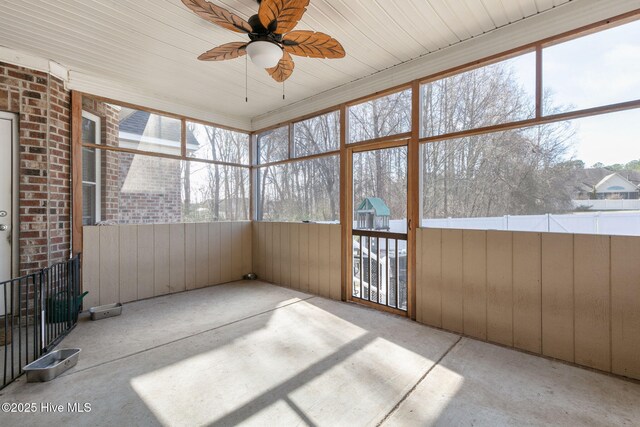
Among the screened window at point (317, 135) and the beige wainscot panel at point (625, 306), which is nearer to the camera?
the beige wainscot panel at point (625, 306)

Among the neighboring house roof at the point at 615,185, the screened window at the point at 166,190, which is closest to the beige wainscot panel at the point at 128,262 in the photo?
the screened window at the point at 166,190

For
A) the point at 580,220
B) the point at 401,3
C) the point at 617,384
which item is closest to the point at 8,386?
the point at 401,3

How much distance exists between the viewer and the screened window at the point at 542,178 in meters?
2.32

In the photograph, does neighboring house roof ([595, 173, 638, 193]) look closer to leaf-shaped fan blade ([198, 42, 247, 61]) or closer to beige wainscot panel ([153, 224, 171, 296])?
leaf-shaped fan blade ([198, 42, 247, 61])

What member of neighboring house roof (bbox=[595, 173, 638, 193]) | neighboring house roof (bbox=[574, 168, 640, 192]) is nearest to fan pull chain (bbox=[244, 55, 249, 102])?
neighboring house roof (bbox=[574, 168, 640, 192])

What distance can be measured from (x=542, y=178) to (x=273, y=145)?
3.94 m

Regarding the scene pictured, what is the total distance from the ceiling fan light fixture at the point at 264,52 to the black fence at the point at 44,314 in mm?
2588

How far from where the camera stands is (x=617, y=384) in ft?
7.05

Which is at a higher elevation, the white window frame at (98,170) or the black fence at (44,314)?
the white window frame at (98,170)

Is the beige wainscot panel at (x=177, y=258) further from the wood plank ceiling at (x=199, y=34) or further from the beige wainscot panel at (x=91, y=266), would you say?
the wood plank ceiling at (x=199, y=34)

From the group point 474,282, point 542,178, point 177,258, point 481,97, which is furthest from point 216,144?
point 542,178

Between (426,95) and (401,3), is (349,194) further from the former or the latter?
(401,3)

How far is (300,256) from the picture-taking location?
4699 mm

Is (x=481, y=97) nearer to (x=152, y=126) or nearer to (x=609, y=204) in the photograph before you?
(x=609, y=204)
